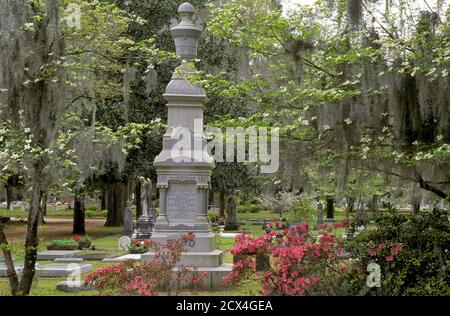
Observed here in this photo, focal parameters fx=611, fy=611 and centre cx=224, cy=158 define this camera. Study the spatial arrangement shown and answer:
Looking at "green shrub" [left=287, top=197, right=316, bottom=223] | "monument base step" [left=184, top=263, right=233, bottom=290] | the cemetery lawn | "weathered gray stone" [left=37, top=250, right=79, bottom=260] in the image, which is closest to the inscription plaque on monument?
the cemetery lawn

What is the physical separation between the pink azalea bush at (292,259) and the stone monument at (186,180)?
404 cm

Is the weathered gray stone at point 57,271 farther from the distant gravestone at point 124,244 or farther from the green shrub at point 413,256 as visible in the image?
the green shrub at point 413,256

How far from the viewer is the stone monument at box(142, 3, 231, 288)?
44.6 feet

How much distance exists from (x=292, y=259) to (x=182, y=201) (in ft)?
18.6

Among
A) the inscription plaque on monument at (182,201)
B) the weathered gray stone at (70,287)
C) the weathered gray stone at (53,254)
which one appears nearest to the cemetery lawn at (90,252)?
the weathered gray stone at (70,287)

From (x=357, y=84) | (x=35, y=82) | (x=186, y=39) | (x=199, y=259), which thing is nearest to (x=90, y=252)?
(x=199, y=259)

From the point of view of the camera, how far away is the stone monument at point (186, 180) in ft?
44.6

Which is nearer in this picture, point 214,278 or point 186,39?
point 214,278

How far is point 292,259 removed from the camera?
863 centimetres

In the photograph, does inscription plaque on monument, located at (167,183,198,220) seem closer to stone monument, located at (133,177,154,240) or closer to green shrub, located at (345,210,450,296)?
green shrub, located at (345,210,450,296)

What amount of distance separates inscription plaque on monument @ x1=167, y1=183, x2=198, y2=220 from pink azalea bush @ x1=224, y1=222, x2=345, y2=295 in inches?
173

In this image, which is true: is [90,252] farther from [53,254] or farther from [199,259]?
[199,259]
